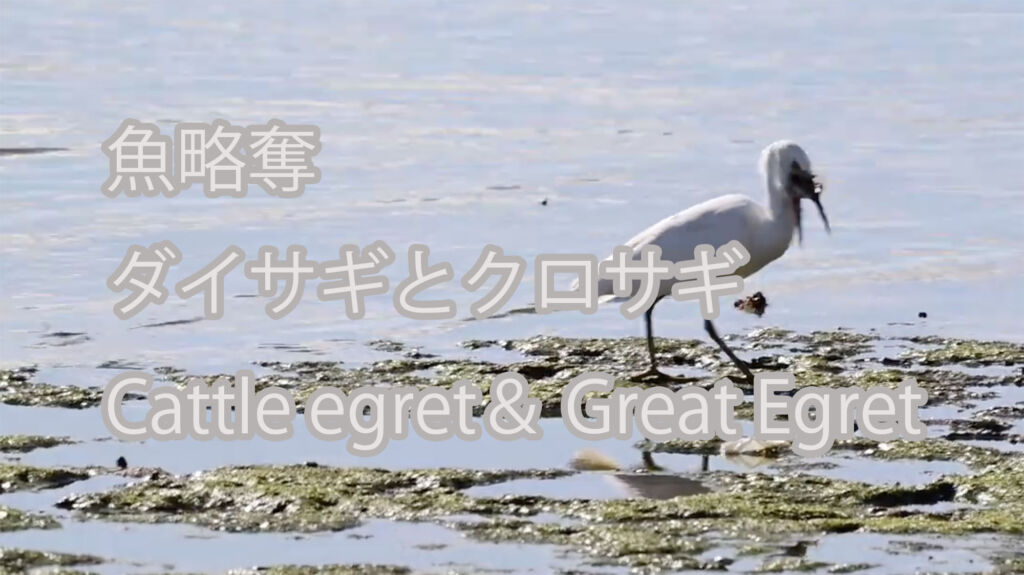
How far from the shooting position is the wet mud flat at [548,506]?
25.8 ft

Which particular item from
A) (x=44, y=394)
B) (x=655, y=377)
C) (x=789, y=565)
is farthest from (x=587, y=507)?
(x=44, y=394)

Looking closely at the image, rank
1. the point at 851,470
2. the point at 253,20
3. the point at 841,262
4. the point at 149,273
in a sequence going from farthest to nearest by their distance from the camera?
1. the point at 253,20
2. the point at 841,262
3. the point at 149,273
4. the point at 851,470

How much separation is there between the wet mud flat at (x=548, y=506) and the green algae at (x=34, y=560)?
0.5 inches

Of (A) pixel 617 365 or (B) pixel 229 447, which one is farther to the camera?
(A) pixel 617 365

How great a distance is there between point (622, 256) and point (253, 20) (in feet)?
73.9

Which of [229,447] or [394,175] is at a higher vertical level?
[394,175]

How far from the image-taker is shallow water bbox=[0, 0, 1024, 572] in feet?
35.0

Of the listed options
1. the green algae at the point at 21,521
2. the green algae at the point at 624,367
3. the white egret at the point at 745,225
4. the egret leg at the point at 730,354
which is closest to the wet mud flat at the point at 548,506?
the green algae at the point at 21,521

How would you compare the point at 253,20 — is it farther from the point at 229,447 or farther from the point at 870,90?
the point at 229,447

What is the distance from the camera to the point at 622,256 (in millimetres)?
11992

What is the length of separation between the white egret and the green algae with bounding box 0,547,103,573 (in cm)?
450

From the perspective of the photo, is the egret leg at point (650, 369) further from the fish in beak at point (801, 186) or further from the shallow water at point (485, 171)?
the fish in beak at point (801, 186)

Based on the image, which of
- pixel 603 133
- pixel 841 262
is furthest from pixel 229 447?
pixel 603 133

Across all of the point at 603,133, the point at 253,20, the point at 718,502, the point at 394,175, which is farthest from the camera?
the point at 253,20
